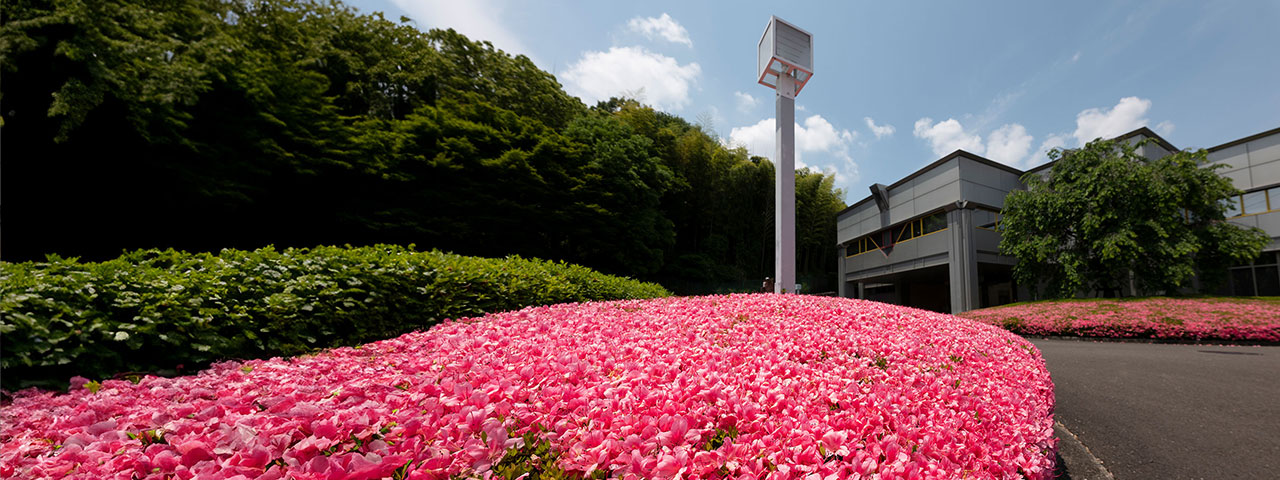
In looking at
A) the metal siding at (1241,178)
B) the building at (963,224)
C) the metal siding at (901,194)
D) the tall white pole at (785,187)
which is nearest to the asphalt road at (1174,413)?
the tall white pole at (785,187)

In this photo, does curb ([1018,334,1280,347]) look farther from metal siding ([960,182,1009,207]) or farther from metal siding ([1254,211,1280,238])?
metal siding ([1254,211,1280,238])

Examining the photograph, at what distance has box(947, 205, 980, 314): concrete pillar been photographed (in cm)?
1400

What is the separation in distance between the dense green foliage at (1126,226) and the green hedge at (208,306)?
15628 mm

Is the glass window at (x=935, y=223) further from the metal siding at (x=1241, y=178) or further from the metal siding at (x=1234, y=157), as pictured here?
the metal siding at (x=1241, y=178)

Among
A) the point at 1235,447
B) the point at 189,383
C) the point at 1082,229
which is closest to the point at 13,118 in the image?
the point at 189,383

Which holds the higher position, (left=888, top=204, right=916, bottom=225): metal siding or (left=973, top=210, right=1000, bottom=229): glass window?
(left=888, top=204, right=916, bottom=225): metal siding

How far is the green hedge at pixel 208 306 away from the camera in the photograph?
2.19 m

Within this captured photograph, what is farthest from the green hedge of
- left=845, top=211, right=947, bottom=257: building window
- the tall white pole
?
left=845, top=211, right=947, bottom=257: building window

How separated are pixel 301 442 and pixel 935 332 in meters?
4.09

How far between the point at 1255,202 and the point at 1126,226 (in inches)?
210

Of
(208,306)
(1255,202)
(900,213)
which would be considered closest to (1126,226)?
(1255,202)

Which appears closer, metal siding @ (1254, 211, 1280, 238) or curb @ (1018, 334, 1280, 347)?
curb @ (1018, 334, 1280, 347)

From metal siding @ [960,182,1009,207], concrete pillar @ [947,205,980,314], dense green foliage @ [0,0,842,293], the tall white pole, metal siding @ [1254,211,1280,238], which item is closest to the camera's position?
dense green foliage @ [0,0,842,293]

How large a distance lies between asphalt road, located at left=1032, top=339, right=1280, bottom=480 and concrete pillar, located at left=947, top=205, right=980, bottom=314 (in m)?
8.21
